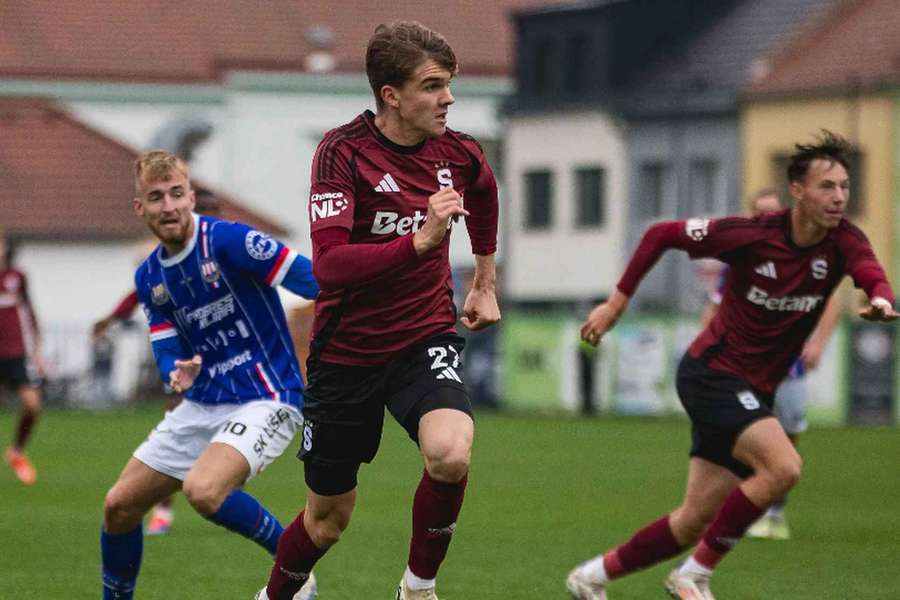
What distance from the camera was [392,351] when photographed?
7.46m

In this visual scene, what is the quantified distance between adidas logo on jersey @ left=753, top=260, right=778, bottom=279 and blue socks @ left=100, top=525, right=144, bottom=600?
3.01 m

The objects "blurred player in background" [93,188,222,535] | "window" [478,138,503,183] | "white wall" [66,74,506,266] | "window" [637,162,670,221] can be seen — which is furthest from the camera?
"white wall" [66,74,506,266]

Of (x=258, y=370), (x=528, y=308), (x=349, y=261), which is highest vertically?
→ (x=349, y=261)

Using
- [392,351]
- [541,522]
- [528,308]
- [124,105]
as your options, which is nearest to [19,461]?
[541,522]

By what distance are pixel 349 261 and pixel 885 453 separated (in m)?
16.1

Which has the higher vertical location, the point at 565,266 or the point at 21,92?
the point at 21,92

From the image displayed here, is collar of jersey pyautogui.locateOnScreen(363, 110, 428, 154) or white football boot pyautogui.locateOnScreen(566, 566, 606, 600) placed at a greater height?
collar of jersey pyautogui.locateOnScreen(363, 110, 428, 154)

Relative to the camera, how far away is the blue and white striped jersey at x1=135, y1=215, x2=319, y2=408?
855 centimetres

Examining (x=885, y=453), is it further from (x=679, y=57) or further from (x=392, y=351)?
(x=679, y=57)

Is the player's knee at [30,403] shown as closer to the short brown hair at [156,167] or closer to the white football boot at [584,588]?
the short brown hair at [156,167]

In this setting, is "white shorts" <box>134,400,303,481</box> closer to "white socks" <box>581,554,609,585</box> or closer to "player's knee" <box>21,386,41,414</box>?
"white socks" <box>581,554,609,585</box>

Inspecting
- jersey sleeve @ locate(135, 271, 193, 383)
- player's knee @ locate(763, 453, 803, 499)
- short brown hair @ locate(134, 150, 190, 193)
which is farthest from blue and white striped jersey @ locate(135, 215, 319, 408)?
player's knee @ locate(763, 453, 803, 499)

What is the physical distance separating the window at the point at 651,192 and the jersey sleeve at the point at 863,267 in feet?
117

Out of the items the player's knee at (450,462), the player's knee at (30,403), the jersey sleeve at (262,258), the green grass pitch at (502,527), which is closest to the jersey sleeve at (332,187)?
the player's knee at (450,462)
